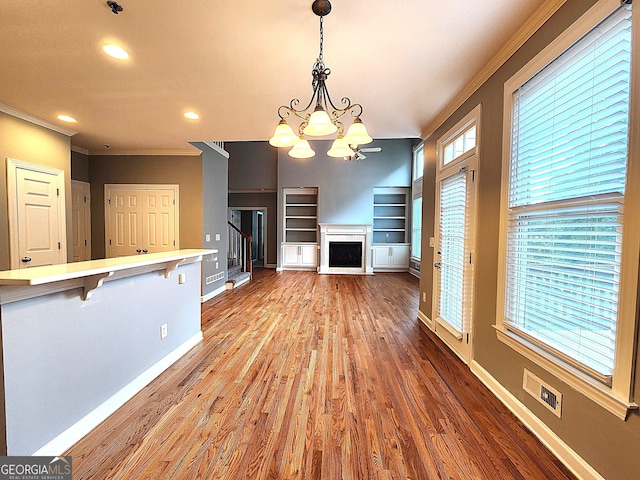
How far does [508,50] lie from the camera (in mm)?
2025

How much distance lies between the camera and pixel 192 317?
304cm

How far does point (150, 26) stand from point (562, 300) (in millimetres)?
3063

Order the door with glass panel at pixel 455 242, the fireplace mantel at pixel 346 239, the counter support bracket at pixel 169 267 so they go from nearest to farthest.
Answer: the counter support bracket at pixel 169 267, the door with glass panel at pixel 455 242, the fireplace mantel at pixel 346 239

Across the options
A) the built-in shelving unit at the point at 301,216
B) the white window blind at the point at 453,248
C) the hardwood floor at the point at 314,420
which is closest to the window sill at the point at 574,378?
the hardwood floor at the point at 314,420

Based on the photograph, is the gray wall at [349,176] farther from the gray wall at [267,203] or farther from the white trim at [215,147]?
the white trim at [215,147]

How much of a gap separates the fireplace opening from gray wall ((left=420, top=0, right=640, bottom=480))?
17.9ft

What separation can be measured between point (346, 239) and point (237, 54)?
647 centimetres

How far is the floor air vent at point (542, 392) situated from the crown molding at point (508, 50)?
2.21 metres

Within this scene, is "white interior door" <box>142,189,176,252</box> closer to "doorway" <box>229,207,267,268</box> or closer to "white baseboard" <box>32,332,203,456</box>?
"white baseboard" <box>32,332,203,456</box>

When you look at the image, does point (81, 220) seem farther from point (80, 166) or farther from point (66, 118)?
point (66, 118)

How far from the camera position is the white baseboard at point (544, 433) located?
Answer: 1418mm

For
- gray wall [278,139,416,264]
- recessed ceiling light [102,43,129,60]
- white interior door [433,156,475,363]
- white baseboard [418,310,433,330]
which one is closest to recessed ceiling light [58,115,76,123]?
recessed ceiling light [102,43,129,60]

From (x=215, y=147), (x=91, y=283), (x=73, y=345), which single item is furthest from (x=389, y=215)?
(x=73, y=345)

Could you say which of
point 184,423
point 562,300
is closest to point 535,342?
point 562,300
